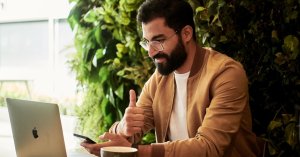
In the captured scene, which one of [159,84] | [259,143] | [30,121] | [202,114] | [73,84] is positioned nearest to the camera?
[30,121]

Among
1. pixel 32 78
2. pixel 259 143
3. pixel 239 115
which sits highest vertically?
pixel 32 78

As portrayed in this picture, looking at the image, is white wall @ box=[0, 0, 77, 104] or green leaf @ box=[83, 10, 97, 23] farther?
white wall @ box=[0, 0, 77, 104]

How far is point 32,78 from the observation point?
3.33m

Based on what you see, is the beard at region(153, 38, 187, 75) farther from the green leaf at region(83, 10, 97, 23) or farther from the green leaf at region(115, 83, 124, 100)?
the green leaf at region(83, 10, 97, 23)

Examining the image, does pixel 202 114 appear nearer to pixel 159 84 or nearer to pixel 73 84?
pixel 159 84

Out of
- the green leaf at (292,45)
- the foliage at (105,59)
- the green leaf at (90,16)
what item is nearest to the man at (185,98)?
the green leaf at (292,45)

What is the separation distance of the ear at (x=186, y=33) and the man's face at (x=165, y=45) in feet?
0.09

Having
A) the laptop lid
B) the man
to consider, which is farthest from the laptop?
the man

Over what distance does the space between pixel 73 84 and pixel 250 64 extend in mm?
1667

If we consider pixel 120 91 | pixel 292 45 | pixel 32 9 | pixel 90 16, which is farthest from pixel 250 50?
pixel 32 9

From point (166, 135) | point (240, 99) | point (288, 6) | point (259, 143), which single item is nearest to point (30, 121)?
point (166, 135)

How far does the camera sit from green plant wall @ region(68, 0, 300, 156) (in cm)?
182

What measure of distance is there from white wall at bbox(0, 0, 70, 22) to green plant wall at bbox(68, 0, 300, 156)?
575mm

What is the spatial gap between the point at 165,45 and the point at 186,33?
4.8 inches
